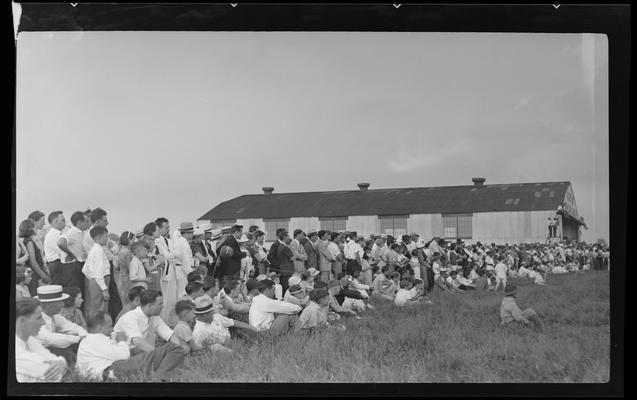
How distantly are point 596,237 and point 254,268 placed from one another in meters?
3.95

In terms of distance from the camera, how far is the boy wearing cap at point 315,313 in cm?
786

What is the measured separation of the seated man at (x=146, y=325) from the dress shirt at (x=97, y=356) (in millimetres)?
125

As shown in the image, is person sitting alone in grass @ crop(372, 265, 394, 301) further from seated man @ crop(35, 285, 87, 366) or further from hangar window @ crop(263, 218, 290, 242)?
seated man @ crop(35, 285, 87, 366)

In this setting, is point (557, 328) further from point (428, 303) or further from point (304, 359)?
point (304, 359)

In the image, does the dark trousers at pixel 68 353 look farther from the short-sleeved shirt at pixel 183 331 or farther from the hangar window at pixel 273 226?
the hangar window at pixel 273 226

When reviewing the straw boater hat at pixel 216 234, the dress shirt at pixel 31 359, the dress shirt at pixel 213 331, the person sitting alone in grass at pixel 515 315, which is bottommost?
the dress shirt at pixel 31 359

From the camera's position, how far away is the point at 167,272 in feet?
25.8

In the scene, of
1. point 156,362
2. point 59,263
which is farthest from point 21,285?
point 156,362

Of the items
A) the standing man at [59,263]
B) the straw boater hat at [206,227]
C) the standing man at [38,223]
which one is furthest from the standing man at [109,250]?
the straw boater hat at [206,227]

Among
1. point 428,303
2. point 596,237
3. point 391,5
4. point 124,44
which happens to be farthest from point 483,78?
point 124,44

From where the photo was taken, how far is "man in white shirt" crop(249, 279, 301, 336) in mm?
7738

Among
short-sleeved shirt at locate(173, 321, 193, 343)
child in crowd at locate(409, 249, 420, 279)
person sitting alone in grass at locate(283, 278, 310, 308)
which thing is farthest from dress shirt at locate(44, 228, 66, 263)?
child in crowd at locate(409, 249, 420, 279)

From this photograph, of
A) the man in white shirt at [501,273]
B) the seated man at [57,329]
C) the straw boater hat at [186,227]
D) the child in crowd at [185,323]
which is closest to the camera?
Answer: the seated man at [57,329]

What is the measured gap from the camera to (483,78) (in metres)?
7.94
